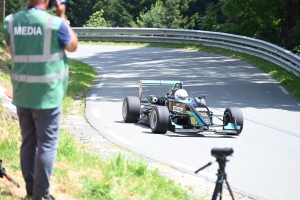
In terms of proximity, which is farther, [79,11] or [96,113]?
[79,11]

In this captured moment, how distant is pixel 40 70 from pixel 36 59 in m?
0.09

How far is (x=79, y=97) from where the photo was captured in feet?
58.3

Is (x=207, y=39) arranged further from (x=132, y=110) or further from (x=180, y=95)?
(x=180, y=95)

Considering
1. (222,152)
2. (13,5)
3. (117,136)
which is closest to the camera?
(222,152)

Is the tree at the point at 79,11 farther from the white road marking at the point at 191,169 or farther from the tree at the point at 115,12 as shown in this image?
the white road marking at the point at 191,169

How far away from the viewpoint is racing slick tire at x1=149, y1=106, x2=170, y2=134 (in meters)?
12.6

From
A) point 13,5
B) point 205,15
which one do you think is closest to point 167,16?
point 13,5

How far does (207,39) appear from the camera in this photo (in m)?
33.1

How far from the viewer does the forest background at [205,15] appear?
3244 cm

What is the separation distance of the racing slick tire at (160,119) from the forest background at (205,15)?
60.0 ft

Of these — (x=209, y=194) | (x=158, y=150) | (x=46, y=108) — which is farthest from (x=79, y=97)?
(x=46, y=108)

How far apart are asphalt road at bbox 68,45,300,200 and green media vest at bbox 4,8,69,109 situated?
3.69 meters

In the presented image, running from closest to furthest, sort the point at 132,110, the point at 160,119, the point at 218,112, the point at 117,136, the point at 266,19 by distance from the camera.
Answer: the point at 117,136 → the point at 160,119 → the point at 132,110 → the point at 218,112 → the point at 266,19

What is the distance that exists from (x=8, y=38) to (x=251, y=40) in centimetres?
2265
